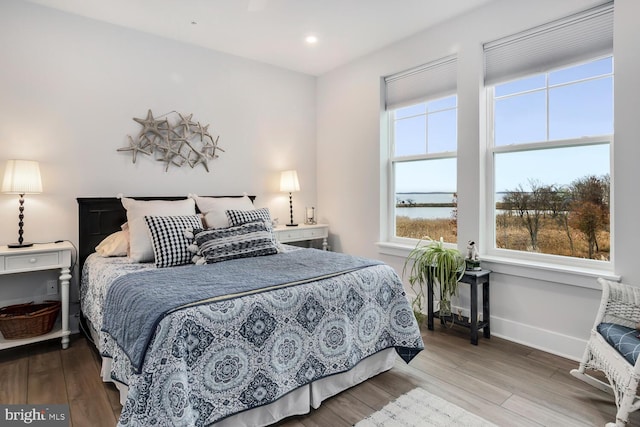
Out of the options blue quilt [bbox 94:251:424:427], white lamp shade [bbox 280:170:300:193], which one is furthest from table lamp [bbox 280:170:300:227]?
blue quilt [bbox 94:251:424:427]

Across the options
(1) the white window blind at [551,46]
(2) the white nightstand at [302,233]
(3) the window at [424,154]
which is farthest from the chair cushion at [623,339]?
(2) the white nightstand at [302,233]

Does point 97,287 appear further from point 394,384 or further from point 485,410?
point 485,410

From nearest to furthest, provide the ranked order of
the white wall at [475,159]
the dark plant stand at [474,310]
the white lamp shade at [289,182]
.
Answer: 1. the white wall at [475,159]
2. the dark plant stand at [474,310]
3. the white lamp shade at [289,182]

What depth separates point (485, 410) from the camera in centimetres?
199

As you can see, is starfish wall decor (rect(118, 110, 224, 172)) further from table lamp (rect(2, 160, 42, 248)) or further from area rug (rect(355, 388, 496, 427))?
area rug (rect(355, 388, 496, 427))

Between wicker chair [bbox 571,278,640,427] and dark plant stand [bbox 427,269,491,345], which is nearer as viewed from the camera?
wicker chair [bbox 571,278,640,427]

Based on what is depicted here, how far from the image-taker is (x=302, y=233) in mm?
4297

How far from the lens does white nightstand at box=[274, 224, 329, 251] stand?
4059mm

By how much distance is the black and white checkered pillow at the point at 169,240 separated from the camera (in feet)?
8.58

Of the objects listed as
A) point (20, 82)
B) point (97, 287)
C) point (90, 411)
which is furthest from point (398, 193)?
point (20, 82)

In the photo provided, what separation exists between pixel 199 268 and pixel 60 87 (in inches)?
82.2

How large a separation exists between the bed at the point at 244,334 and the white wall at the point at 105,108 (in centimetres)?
93

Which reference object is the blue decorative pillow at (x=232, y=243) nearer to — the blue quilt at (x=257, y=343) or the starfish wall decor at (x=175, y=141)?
the blue quilt at (x=257, y=343)

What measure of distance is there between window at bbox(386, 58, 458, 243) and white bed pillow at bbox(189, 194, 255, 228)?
1663mm
